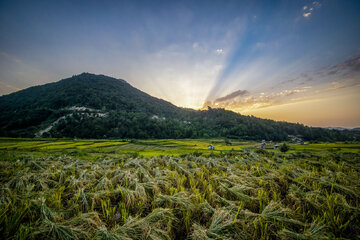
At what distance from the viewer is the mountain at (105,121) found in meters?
64.6

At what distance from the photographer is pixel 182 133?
65.4 meters

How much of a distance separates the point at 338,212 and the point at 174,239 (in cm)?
378

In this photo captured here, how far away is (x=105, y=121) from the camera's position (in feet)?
232

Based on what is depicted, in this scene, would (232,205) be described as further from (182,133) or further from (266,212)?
(182,133)

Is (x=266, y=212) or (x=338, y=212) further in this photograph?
(x=338, y=212)

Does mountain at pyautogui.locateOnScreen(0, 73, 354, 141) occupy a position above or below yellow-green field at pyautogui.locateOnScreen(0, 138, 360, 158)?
above

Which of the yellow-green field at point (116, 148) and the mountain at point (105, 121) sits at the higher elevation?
the mountain at point (105, 121)

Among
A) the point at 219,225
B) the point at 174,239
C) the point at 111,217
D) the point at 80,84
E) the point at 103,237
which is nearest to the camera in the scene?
the point at 103,237

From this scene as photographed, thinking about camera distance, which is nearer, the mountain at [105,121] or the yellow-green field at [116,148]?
the yellow-green field at [116,148]

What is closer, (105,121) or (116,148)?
(116,148)

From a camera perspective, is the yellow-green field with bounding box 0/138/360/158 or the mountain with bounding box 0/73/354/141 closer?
the yellow-green field with bounding box 0/138/360/158

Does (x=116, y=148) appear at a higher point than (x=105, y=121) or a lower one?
lower

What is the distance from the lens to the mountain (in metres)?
64.6

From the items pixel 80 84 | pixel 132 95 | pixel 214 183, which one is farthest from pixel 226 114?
pixel 80 84
